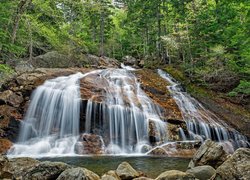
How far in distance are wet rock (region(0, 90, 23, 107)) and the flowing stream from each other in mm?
676

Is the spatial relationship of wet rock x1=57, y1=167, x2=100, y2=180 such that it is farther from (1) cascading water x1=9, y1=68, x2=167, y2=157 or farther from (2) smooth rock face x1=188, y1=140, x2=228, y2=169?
(1) cascading water x1=9, y1=68, x2=167, y2=157

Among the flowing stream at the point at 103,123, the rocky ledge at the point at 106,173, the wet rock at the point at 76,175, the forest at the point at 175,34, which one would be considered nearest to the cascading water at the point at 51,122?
the flowing stream at the point at 103,123

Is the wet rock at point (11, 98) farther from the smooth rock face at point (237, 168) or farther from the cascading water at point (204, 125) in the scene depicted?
the smooth rock face at point (237, 168)

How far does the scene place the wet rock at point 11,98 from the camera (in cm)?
1580

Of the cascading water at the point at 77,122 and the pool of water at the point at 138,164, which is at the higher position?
the cascading water at the point at 77,122

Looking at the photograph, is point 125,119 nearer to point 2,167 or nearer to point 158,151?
point 158,151

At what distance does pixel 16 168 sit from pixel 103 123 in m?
8.08

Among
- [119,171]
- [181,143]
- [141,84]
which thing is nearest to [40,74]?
[141,84]

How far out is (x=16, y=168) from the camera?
787 centimetres

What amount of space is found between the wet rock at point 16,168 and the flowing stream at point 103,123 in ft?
17.5

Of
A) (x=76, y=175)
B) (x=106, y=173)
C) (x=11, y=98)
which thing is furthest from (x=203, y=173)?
(x=11, y=98)

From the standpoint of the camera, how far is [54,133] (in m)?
15.4

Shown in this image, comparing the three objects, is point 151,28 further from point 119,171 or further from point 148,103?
point 119,171

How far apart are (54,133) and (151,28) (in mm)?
25448
